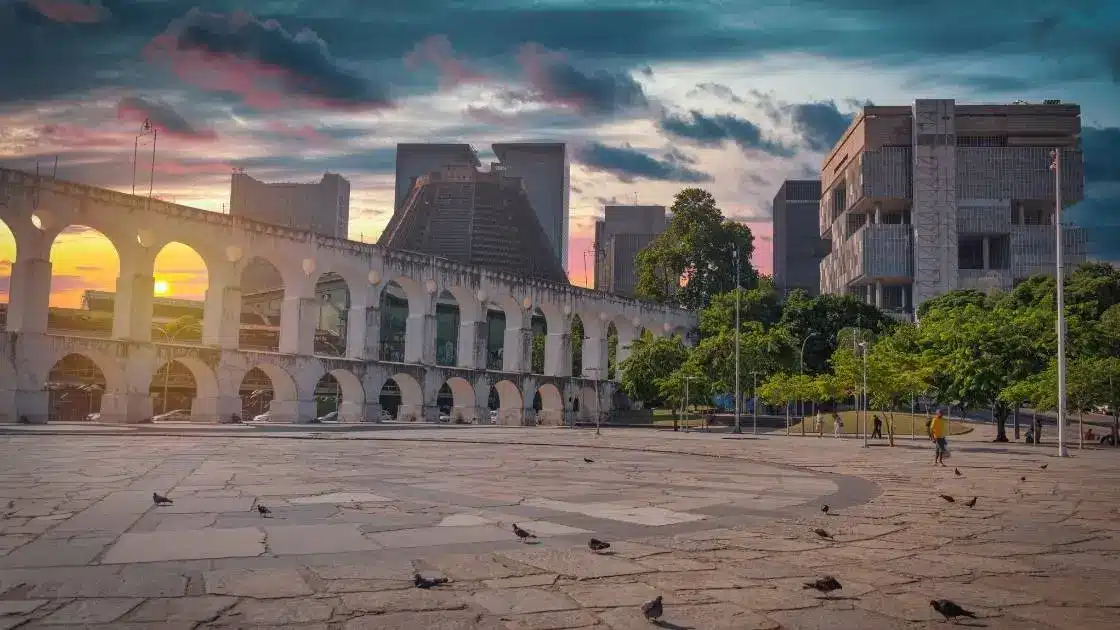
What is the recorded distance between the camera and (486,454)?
74.7ft

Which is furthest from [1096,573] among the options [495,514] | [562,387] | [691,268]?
[691,268]

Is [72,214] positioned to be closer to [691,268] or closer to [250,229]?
[250,229]

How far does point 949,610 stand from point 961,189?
11082 cm

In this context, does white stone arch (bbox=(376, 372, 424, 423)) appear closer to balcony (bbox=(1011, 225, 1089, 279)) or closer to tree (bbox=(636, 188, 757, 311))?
tree (bbox=(636, 188, 757, 311))

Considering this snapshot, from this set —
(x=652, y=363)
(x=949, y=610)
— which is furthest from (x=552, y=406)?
(x=949, y=610)

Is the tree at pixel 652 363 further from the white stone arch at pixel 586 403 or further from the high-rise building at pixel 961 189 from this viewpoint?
the high-rise building at pixel 961 189

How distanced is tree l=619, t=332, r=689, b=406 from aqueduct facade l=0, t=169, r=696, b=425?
719 cm

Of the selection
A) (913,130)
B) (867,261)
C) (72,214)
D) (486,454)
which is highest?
(913,130)

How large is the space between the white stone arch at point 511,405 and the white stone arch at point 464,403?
3294 mm

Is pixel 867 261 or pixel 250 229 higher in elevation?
pixel 867 261

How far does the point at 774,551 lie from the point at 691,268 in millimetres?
80337

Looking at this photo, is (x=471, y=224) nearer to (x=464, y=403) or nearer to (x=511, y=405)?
(x=511, y=405)

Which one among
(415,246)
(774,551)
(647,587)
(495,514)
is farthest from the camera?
(415,246)

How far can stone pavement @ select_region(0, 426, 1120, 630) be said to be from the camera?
546 centimetres
